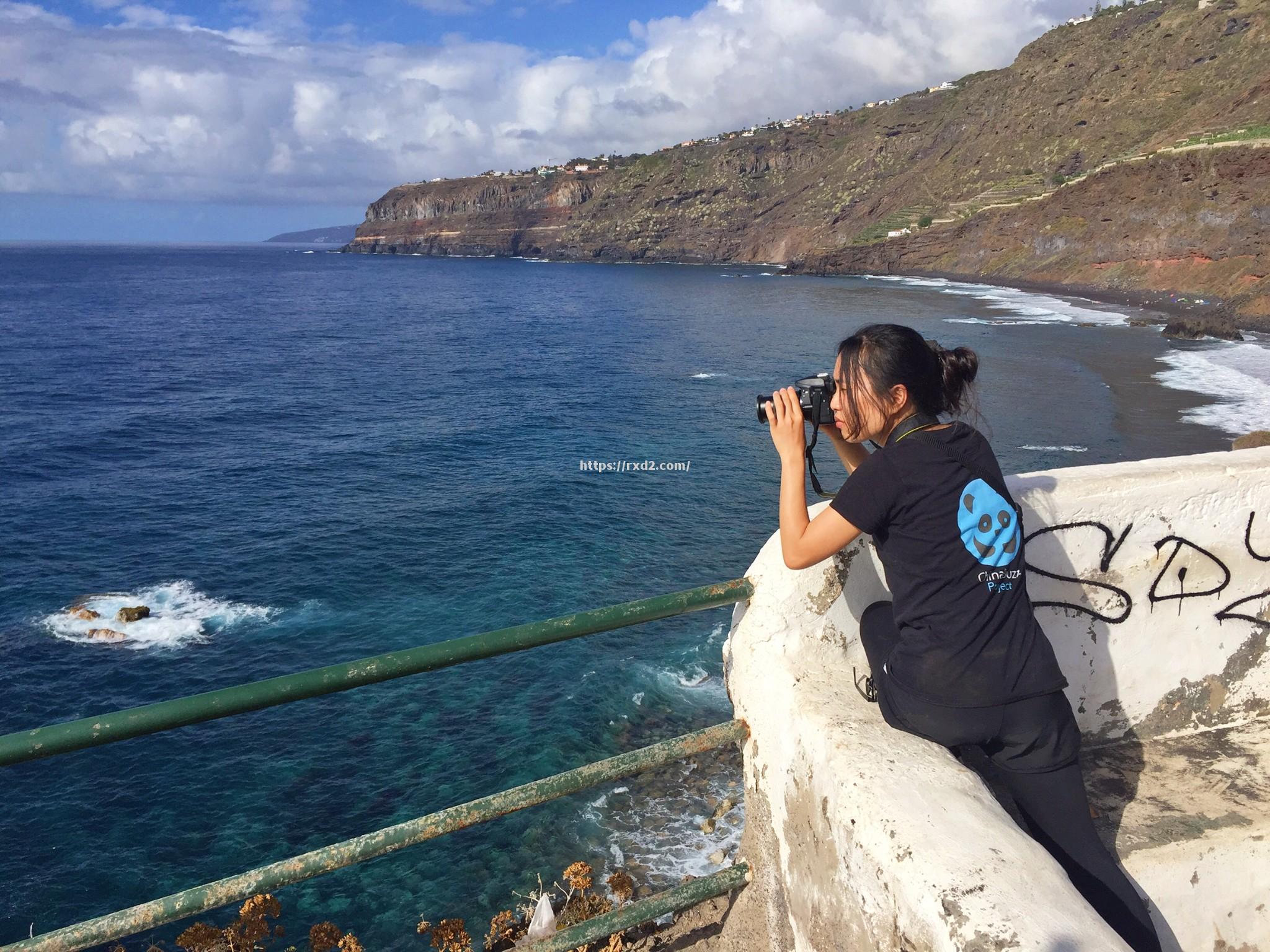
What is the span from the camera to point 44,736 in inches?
72.2

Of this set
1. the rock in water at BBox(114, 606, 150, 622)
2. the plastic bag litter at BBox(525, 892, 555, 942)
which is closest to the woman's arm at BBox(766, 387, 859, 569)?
the plastic bag litter at BBox(525, 892, 555, 942)

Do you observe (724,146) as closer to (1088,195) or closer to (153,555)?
(1088,195)

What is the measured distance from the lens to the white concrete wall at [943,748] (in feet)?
5.96

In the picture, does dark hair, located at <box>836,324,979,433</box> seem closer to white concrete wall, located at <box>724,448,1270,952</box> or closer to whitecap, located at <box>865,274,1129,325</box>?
white concrete wall, located at <box>724,448,1270,952</box>

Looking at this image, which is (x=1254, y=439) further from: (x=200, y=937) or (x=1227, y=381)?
(x=200, y=937)

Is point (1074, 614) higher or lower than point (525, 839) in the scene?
higher

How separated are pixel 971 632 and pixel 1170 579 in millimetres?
1433

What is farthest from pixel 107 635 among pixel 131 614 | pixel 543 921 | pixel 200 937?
pixel 200 937

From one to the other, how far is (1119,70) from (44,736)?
10588 centimetres

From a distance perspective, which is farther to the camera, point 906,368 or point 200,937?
point 200,937

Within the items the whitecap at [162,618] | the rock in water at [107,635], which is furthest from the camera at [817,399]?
the rock in water at [107,635]

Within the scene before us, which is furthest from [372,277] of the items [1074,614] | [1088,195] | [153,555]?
[1074,614]

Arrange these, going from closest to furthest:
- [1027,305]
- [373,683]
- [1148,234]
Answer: [373,683], [1027,305], [1148,234]

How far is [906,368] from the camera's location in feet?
8.10
